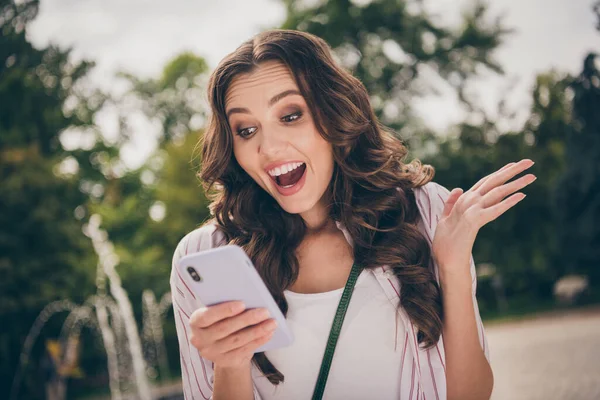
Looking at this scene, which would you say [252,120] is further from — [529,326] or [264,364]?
[529,326]

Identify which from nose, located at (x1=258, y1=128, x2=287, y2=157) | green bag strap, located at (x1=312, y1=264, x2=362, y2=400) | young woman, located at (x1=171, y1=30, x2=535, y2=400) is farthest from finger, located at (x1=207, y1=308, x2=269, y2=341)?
nose, located at (x1=258, y1=128, x2=287, y2=157)

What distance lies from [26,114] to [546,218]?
19.8 meters

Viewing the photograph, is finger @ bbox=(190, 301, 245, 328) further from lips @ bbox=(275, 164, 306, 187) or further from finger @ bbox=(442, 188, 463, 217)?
finger @ bbox=(442, 188, 463, 217)

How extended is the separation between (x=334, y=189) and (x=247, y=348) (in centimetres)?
108

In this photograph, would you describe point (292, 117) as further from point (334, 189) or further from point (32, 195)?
point (32, 195)

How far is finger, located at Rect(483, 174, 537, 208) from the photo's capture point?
211 centimetres

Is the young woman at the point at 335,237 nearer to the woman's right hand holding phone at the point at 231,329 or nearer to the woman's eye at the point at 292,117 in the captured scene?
the woman's eye at the point at 292,117

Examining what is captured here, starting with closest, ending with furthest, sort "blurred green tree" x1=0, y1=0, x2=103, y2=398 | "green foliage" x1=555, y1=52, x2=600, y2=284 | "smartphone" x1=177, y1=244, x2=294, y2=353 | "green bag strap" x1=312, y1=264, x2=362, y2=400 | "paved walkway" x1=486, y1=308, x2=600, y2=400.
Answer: "smartphone" x1=177, y1=244, x2=294, y2=353, "green bag strap" x1=312, y1=264, x2=362, y2=400, "paved walkway" x1=486, y1=308, x2=600, y2=400, "green foliage" x1=555, y1=52, x2=600, y2=284, "blurred green tree" x1=0, y1=0, x2=103, y2=398

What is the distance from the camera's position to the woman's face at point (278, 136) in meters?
2.44

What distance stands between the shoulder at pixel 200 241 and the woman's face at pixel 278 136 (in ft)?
1.19

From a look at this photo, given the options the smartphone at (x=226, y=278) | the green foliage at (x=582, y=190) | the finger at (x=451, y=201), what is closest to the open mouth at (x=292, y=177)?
the finger at (x=451, y=201)

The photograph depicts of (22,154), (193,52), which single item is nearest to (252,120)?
(22,154)

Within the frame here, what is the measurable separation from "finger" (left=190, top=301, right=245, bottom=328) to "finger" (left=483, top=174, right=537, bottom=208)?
1034mm

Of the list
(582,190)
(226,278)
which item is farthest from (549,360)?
(226,278)
